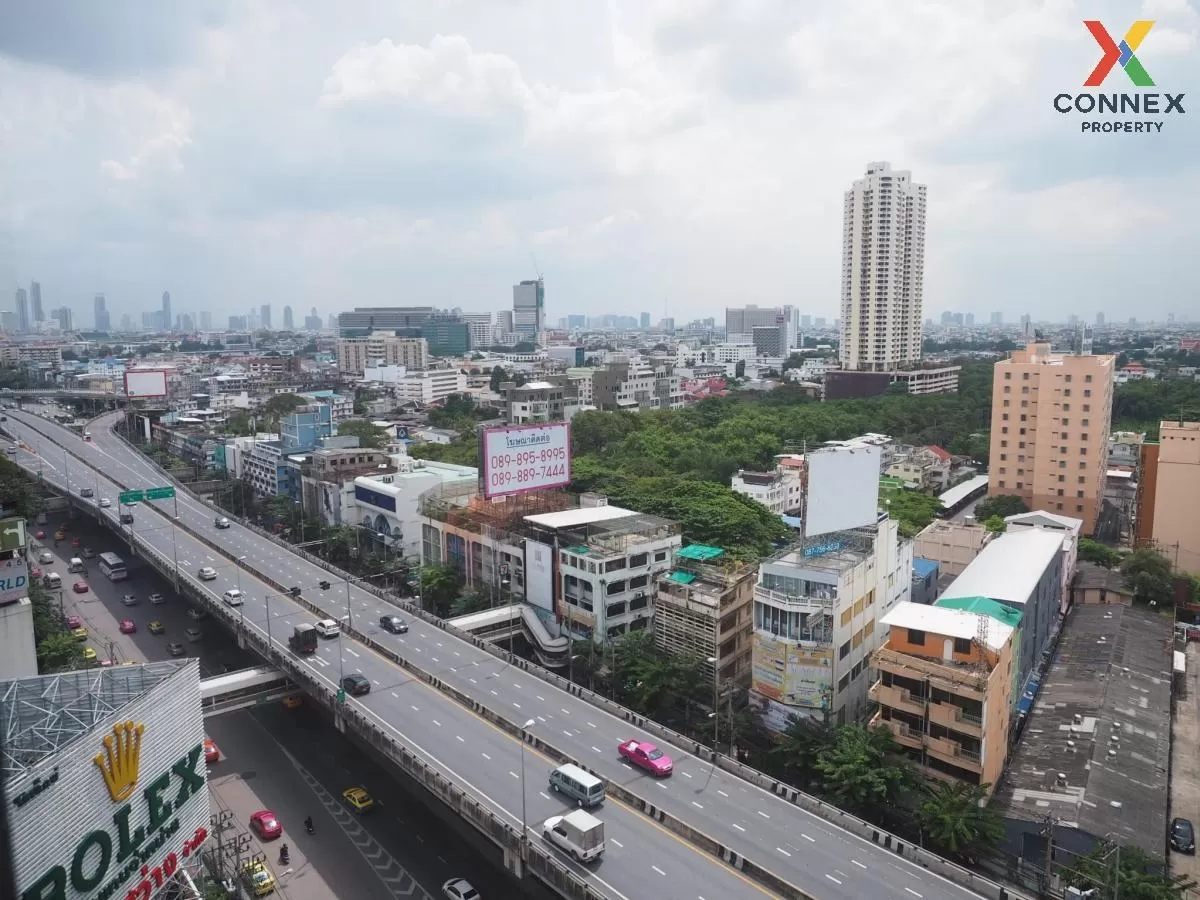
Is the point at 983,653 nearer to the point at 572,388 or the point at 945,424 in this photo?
the point at 945,424

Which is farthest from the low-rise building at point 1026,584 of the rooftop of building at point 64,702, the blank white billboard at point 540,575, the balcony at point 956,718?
the rooftop of building at point 64,702

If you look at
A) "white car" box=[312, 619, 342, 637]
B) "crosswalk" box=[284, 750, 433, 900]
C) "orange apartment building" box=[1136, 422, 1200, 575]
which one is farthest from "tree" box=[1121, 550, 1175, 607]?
"white car" box=[312, 619, 342, 637]

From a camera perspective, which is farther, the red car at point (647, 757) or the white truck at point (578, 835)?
the red car at point (647, 757)

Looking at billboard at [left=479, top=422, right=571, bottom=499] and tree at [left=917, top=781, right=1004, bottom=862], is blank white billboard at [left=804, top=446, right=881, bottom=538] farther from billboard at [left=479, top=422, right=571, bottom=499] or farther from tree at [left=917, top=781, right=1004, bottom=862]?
billboard at [left=479, top=422, right=571, bottom=499]

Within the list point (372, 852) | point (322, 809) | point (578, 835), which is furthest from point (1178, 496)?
point (322, 809)

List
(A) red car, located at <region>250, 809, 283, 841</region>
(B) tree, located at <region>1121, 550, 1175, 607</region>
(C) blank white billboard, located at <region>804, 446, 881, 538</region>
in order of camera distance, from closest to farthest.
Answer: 1. (A) red car, located at <region>250, 809, 283, 841</region>
2. (C) blank white billboard, located at <region>804, 446, 881, 538</region>
3. (B) tree, located at <region>1121, 550, 1175, 607</region>

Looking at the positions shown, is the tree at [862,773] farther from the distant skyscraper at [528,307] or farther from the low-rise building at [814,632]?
the distant skyscraper at [528,307]
